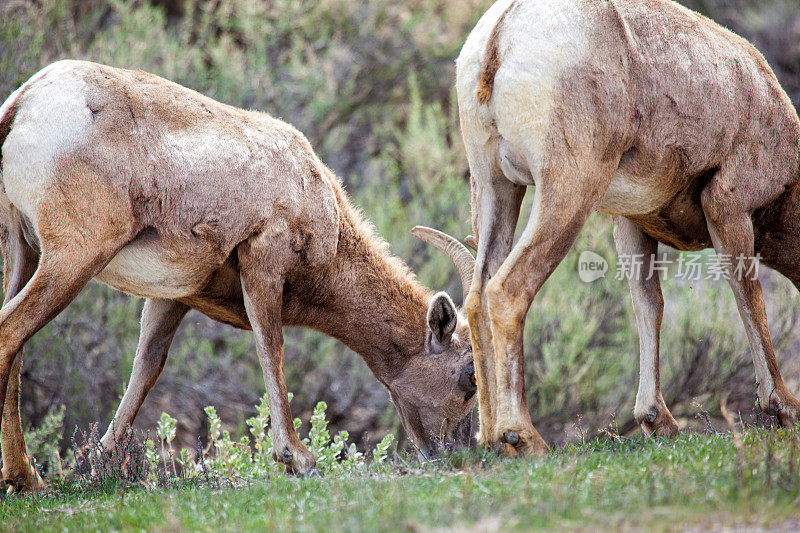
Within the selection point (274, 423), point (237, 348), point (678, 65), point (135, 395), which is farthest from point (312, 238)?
point (237, 348)

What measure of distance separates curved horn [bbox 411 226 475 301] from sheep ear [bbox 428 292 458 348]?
0.56ft

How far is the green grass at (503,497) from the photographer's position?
3111mm

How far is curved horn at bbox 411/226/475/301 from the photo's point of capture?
6215 mm

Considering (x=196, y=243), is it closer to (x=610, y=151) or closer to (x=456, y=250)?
(x=456, y=250)

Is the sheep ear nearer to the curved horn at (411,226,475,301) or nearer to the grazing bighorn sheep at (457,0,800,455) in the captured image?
the curved horn at (411,226,475,301)

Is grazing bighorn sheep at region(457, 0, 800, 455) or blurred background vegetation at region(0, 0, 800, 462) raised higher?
grazing bighorn sheep at region(457, 0, 800, 455)

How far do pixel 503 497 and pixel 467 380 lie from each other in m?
2.76

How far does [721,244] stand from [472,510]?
9.73 feet

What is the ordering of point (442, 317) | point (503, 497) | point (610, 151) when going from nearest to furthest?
point (503, 497) → point (610, 151) → point (442, 317)

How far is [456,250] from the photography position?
6281mm

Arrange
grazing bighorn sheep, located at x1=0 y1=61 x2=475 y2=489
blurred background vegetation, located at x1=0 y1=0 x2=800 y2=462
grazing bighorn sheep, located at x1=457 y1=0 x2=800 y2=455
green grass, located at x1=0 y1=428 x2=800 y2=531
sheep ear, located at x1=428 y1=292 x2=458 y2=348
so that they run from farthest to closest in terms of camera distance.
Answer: blurred background vegetation, located at x1=0 y1=0 x2=800 y2=462, sheep ear, located at x1=428 y1=292 x2=458 y2=348, grazing bighorn sheep, located at x1=0 y1=61 x2=475 y2=489, grazing bighorn sheep, located at x1=457 y1=0 x2=800 y2=455, green grass, located at x1=0 y1=428 x2=800 y2=531

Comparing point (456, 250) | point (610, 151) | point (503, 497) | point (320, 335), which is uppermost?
point (610, 151)

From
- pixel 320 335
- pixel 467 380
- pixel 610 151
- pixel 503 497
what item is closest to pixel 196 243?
pixel 467 380

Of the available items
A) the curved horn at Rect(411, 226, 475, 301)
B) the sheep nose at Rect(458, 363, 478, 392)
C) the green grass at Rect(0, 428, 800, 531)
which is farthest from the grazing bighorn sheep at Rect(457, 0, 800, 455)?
the sheep nose at Rect(458, 363, 478, 392)
